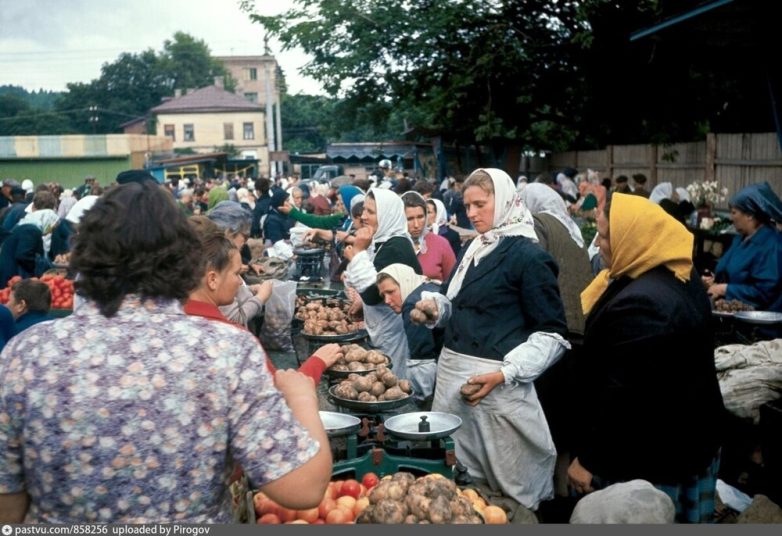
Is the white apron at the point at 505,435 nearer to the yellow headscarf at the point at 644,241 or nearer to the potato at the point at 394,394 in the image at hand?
the potato at the point at 394,394

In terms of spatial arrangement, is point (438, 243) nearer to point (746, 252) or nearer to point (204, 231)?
point (746, 252)

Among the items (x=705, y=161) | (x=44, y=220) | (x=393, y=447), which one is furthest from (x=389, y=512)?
(x=705, y=161)

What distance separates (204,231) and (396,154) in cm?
3822

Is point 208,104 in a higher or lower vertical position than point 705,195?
higher

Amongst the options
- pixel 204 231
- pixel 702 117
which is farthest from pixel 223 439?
pixel 702 117

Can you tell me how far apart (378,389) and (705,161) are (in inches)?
448

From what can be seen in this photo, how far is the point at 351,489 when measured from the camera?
3.01 meters

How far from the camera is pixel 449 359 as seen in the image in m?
3.73

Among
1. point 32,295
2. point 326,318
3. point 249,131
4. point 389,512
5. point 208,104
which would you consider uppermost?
point 208,104

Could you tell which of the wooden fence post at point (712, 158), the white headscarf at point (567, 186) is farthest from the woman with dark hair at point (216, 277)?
the white headscarf at point (567, 186)

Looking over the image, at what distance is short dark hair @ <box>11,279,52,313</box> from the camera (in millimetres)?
5523

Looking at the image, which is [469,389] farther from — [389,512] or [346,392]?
[389,512]

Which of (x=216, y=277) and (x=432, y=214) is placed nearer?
(x=216, y=277)

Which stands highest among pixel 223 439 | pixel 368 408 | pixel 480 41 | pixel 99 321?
pixel 480 41
